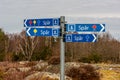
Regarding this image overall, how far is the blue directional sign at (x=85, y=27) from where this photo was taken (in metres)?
11.5

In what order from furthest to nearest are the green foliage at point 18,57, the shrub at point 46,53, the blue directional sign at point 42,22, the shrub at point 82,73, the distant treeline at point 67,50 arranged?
1. the green foliage at point 18,57
2. the shrub at point 46,53
3. the distant treeline at point 67,50
4. the shrub at point 82,73
5. the blue directional sign at point 42,22

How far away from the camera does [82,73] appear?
22.9 meters

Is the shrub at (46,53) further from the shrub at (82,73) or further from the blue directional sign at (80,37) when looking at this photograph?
the blue directional sign at (80,37)

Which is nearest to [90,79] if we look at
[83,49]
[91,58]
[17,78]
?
[17,78]

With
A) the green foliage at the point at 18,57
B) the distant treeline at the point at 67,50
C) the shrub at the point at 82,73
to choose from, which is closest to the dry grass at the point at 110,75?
the shrub at the point at 82,73

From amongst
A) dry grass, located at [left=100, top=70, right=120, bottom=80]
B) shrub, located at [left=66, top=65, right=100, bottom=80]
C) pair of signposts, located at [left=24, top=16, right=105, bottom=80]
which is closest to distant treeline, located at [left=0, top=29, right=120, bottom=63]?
dry grass, located at [left=100, top=70, right=120, bottom=80]

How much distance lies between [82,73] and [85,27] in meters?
11.6

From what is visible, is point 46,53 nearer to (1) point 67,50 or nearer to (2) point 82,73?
(1) point 67,50

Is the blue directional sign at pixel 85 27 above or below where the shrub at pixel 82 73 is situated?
above

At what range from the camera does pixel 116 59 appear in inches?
2203

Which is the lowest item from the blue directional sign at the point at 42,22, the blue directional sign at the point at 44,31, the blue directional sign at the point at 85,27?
the blue directional sign at the point at 44,31

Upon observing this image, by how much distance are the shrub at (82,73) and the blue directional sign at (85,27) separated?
37.4 ft

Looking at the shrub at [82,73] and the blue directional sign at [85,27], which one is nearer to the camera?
the blue directional sign at [85,27]

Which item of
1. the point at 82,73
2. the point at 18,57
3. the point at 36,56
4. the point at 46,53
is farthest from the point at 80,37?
the point at 18,57
